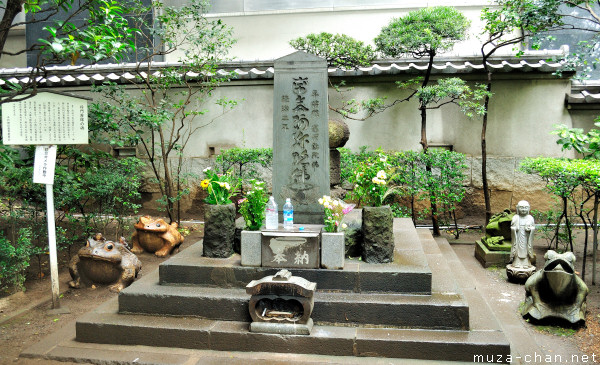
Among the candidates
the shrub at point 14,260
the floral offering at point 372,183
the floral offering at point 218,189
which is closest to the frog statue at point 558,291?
the floral offering at point 372,183

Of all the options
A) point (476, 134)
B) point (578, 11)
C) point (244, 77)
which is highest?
point (578, 11)

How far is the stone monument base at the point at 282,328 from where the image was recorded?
5113mm

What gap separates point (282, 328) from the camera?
515 cm

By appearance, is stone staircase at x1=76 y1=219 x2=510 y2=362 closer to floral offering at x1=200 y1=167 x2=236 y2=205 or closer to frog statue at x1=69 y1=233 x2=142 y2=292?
floral offering at x1=200 y1=167 x2=236 y2=205

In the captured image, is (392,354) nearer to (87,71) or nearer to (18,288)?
(18,288)

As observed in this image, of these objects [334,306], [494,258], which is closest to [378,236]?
[334,306]

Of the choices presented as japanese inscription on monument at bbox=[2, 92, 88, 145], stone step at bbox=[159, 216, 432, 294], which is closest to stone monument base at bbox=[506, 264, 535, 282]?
stone step at bbox=[159, 216, 432, 294]

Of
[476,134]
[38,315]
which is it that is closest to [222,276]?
[38,315]

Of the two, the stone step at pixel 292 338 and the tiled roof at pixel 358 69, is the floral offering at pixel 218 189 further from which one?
the tiled roof at pixel 358 69

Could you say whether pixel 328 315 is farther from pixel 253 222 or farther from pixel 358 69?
pixel 358 69

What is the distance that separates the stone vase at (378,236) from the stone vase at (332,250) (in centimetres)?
42

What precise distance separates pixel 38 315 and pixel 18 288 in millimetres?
978

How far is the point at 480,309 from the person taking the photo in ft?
18.6

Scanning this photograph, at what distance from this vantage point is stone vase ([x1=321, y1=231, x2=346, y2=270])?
18.6ft
